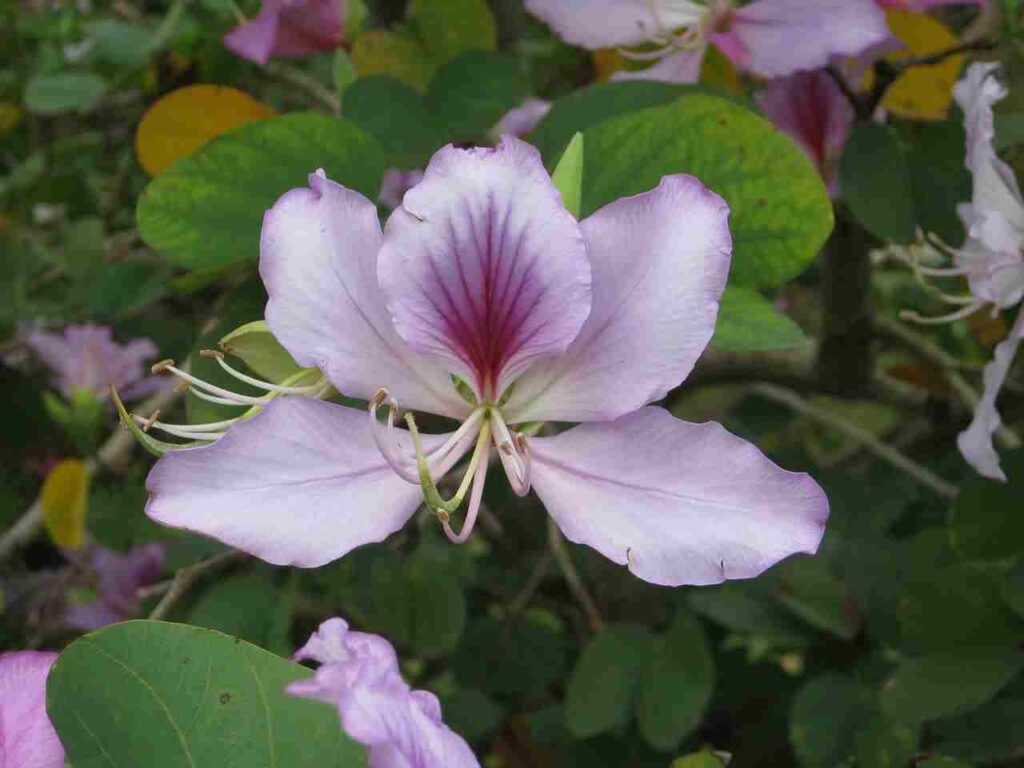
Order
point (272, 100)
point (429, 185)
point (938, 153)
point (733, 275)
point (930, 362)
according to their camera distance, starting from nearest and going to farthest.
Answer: point (429, 185) < point (733, 275) < point (938, 153) < point (930, 362) < point (272, 100)

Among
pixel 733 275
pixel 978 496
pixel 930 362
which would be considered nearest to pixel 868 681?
pixel 978 496

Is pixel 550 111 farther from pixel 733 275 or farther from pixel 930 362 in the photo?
pixel 930 362

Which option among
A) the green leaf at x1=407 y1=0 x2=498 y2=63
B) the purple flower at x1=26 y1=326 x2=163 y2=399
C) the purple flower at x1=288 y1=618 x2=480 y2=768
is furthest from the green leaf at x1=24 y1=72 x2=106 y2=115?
the purple flower at x1=288 y1=618 x2=480 y2=768

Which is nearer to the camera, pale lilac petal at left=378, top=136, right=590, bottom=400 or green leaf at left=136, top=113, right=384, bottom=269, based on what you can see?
pale lilac petal at left=378, top=136, right=590, bottom=400

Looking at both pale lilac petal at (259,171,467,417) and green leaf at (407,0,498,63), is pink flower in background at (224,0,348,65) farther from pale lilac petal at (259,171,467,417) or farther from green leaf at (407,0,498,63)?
pale lilac petal at (259,171,467,417)

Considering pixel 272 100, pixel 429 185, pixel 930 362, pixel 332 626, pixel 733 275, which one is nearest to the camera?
pixel 332 626
